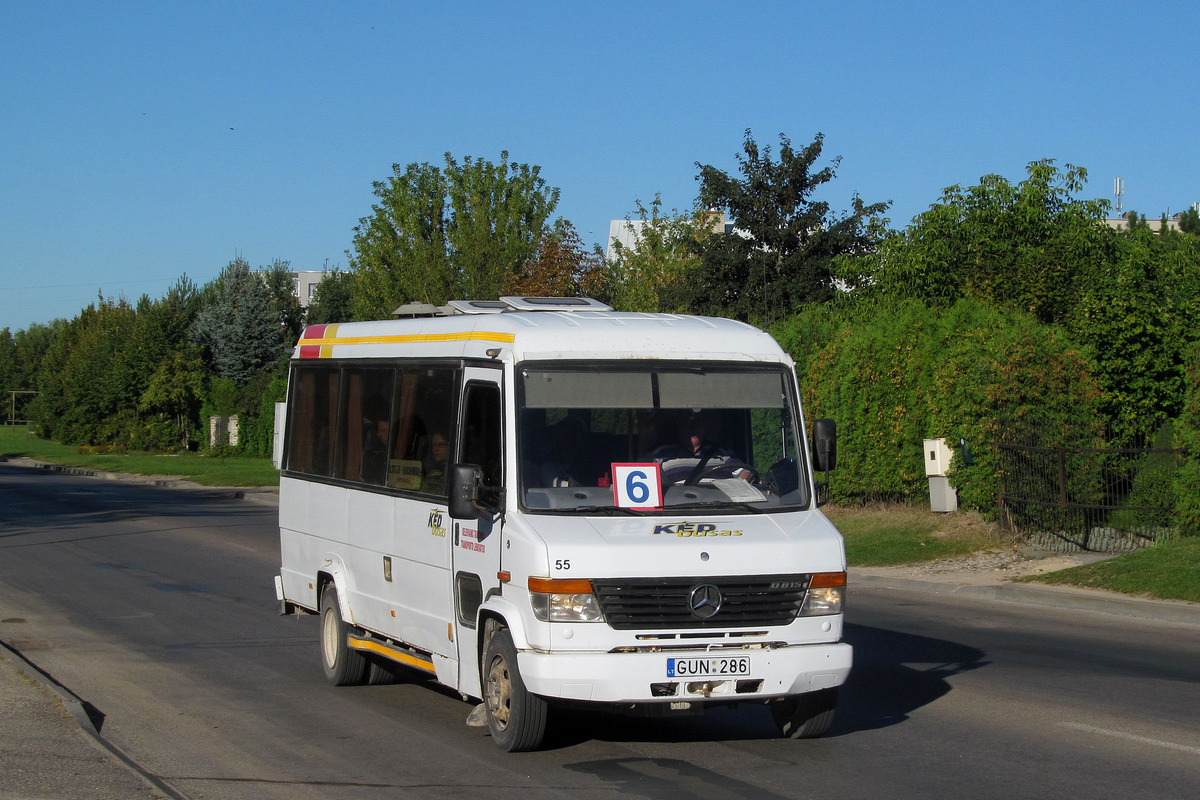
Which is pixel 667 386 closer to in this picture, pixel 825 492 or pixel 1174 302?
pixel 825 492

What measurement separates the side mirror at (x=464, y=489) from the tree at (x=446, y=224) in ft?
108

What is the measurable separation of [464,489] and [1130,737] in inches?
169

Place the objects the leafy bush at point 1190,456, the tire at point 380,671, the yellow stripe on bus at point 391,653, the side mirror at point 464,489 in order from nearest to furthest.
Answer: the side mirror at point 464,489 < the yellow stripe on bus at point 391,653 < the tire at point 380,671 < the leafy bush at point 1190,456

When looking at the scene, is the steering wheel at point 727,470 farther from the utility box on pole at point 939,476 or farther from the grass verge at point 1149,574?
the utility box on pole at point 939,476

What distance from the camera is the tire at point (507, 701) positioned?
24.6 feet

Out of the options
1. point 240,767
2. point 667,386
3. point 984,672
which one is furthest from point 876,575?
point 240,767

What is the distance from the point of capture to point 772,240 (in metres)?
36.0

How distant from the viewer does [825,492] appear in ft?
28.3

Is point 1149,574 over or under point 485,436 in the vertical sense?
under

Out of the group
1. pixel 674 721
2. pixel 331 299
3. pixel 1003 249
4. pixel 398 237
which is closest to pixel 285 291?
pixel 331 299

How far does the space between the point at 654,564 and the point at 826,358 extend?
705 inches

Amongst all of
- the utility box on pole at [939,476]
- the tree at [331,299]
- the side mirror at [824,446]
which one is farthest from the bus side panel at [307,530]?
the tree at [331,299]

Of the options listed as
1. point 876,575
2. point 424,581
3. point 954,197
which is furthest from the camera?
point 954,197

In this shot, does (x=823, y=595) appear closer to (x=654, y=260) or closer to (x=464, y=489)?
(x=464, y=489)
